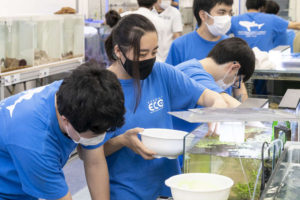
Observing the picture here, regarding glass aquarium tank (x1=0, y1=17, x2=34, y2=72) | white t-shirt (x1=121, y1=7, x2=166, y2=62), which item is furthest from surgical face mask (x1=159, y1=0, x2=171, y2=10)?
glass aquarium tank (x1=0, y1=17, x2=34, y2=72)

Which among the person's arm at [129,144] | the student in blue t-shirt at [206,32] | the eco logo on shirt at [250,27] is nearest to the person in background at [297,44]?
the eco logo on shirt at [250,27]

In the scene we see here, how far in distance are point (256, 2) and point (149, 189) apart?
368 cm

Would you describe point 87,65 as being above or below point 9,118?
above

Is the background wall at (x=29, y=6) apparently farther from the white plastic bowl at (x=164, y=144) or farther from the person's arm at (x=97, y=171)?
the white plastic bowl at (x=164, y=144)

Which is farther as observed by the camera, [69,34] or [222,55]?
[69,34]

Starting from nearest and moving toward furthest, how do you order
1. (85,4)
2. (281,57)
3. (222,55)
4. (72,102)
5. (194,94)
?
(72,102), (194,94), (222,55), (281,57), (85,4)

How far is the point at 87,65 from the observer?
1.61 meters

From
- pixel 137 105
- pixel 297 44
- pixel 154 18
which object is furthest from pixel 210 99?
pixel 297 44

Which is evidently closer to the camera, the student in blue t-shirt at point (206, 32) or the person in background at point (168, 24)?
the student in blue t-shirt at point (206, 32)

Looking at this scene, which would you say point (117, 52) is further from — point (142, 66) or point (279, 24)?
point (279, 24)

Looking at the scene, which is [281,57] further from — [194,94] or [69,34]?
[69,34]

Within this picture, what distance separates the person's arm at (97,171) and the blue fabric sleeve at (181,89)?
1.53 feet

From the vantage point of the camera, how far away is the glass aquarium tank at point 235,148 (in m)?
1.58

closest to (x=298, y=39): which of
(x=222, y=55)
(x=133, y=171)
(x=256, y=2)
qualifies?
(x=256, y=2)
